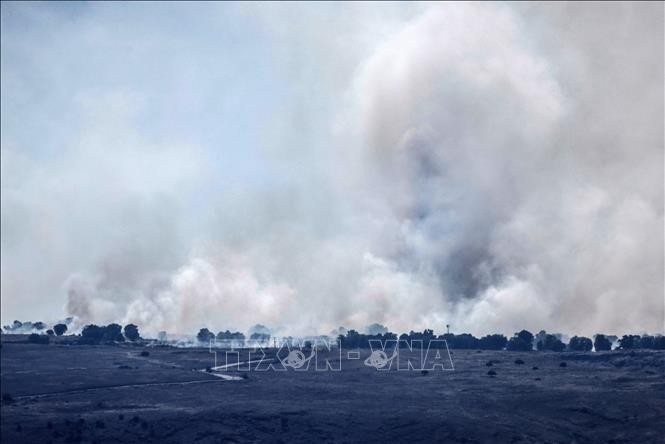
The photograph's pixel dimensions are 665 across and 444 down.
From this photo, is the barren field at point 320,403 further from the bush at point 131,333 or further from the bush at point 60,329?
the bush at point 60,329

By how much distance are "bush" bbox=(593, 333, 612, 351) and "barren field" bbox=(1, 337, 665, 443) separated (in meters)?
30.0

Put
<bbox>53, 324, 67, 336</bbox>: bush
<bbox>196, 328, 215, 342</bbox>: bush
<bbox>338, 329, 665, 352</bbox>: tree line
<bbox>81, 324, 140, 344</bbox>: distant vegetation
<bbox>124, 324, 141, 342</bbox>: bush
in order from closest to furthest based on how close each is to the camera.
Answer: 1. <bbox>338, 329, 665, 352</bbox>: tree line
2. <bbox>81, 324, 140, 344</bbox>: distant vegetation
3. <bbox>124, 324, 141, 342</bbox>: bush
4. <bbox>53, 324, 67, 336</bbox>: bush
5. <bbox>196, 328, 215, 342</bbox>: bush

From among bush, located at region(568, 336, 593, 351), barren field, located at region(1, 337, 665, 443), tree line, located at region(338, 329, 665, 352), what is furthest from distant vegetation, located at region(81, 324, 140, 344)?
bush, located at region(568, 336, 593, 351)

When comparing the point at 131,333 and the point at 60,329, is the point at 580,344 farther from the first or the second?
the point at 60,329

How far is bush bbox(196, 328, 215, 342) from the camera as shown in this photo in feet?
635

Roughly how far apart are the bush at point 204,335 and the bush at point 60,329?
34967 millimetres

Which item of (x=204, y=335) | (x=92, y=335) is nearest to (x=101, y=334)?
(x=92, y=335)

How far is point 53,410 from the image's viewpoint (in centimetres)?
7606

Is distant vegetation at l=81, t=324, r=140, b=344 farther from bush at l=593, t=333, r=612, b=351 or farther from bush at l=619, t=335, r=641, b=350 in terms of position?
bush at l=619, t=335, r=641, b=350

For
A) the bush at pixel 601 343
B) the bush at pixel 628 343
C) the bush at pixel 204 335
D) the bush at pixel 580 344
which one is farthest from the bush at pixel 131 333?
the bush at pixel 628 343

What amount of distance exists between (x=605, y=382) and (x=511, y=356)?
37.2 meters

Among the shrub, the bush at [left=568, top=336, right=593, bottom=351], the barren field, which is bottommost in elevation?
the barren field

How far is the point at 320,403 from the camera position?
92375 millimetres

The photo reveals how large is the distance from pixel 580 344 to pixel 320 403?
83064 mm
